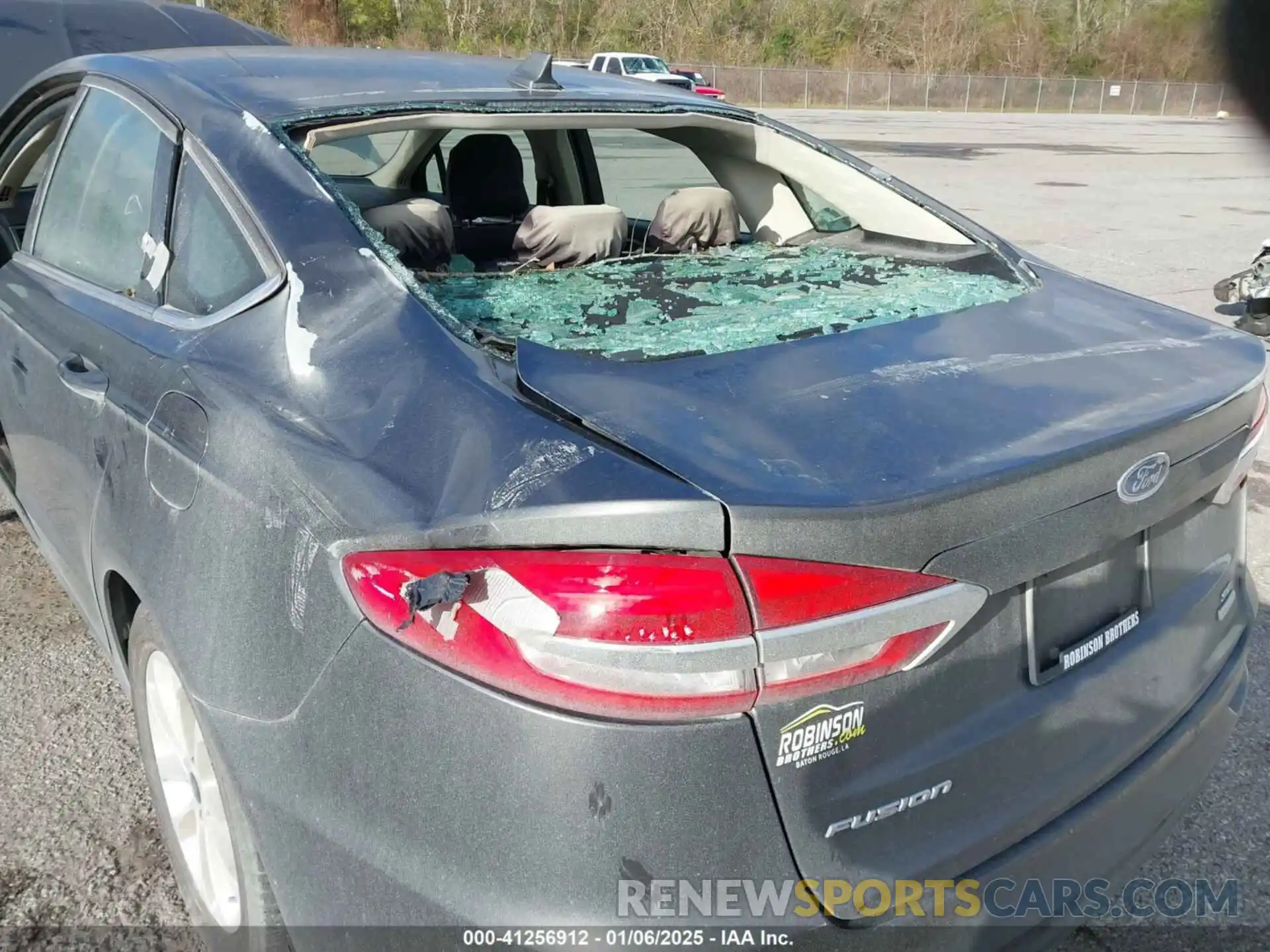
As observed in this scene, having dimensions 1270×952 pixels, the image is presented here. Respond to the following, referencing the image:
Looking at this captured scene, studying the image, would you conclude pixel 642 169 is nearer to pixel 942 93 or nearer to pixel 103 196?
pixel 103 196

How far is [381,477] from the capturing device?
1.46 meters

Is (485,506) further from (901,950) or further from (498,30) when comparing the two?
(498,30)

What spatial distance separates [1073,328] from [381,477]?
4.63ft

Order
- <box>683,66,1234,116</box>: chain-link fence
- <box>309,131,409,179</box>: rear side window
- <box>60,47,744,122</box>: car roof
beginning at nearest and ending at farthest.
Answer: <box>60,47,744,122</box>: car roof < <box>309,131,409,179</box>: rear side window < <box>683,66,1234,116</box>: chain-link fence

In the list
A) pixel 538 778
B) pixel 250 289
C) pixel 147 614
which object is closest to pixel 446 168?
pixel 250 289

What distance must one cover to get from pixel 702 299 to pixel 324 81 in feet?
3.28

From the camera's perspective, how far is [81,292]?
251 cm

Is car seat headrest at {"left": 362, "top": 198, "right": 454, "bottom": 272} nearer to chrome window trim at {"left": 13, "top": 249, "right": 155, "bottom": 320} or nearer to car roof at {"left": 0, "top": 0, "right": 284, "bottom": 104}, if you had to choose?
chrome window trim at {"left": 13, "top": 249, "right": 155, "bottom": 320}

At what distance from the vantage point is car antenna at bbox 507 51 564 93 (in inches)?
102

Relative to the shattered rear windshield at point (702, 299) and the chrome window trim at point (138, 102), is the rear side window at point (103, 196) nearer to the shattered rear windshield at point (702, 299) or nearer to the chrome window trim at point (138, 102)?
the chrome window trim at point (138, 102)

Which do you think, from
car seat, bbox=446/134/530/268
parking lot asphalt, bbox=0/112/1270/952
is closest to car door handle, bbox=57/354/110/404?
parking lot asphalt, bbox=0/112/1270/952

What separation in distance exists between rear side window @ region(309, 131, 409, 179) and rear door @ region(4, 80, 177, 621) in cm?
46

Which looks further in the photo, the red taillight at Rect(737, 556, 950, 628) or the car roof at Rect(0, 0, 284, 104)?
the car roof at Rect(0, 0, 284, 104)

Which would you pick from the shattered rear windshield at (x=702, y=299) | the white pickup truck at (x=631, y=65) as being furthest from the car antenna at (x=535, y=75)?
the white pickup truck at (x=631, y=65)
